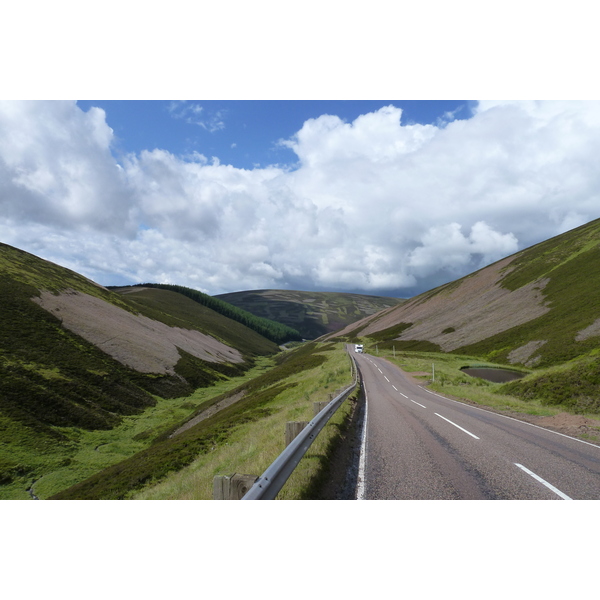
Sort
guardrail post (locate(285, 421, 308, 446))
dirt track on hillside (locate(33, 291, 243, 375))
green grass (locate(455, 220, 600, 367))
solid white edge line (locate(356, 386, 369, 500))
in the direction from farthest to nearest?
dirt track on hillside (locate(33, 291, 243, 375))
green grass (locate(455, 220, 600, 367))
guardrail post (locate(285, 421, 308, 446))
solid white edge line (locate(356, 386, 369, 500))

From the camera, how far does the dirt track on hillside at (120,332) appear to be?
51969 mm

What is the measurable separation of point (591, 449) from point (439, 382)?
74.4ft

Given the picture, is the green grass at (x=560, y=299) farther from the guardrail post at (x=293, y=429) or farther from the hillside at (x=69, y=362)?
the hillside at (x=69, y=362)

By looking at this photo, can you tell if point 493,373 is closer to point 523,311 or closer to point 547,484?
point 523,311

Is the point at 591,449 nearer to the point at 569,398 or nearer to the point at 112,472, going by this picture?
the point at 569,398

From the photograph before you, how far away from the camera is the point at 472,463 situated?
8.12m

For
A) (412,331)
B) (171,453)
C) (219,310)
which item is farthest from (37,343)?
(219,310)

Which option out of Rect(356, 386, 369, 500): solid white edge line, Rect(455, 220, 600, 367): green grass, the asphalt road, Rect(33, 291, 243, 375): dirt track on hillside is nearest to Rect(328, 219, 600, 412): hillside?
Rect(455, 220, 600, 367): green grass

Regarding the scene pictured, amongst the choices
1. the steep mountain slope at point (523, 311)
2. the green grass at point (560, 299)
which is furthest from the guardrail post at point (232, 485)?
the green grass at point (560, 299)

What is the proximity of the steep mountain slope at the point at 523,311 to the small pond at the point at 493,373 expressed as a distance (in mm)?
4448

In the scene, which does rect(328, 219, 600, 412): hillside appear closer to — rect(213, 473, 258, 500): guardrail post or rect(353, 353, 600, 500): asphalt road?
rect(353, 353, 600, 500): asphalt road

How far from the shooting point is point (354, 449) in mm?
9266

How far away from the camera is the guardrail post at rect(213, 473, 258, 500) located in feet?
13.4

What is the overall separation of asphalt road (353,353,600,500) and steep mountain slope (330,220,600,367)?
28.4 m
